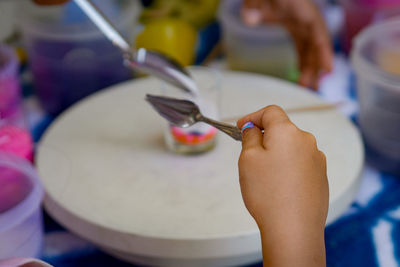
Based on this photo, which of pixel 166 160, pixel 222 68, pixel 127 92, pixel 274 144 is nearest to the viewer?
pixel 274 144

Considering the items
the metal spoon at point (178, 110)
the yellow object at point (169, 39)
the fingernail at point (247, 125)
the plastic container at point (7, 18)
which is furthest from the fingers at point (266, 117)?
the plastic container at point (7, 18)

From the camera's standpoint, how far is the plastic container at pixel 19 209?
1.68ft

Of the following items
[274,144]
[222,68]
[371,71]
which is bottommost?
[222,68]

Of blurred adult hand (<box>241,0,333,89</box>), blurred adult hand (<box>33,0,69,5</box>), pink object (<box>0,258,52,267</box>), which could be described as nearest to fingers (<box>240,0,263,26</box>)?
blurred adult hand (<box>241,0,333,89</box>)

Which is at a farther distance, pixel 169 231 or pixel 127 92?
pixel 127 92

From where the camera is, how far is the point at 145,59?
626 millimetres

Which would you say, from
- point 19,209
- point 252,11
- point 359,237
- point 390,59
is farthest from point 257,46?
point 19,209

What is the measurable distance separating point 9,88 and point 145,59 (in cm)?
23

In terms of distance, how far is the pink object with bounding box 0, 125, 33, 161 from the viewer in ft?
2.14

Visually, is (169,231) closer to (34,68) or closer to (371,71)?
(371,71)

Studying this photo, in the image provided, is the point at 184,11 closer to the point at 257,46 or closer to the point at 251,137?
the point at 257,46

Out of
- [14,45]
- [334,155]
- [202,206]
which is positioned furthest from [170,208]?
[14,45]

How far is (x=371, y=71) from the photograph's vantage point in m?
0.66

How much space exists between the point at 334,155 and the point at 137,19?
18.0 inches
